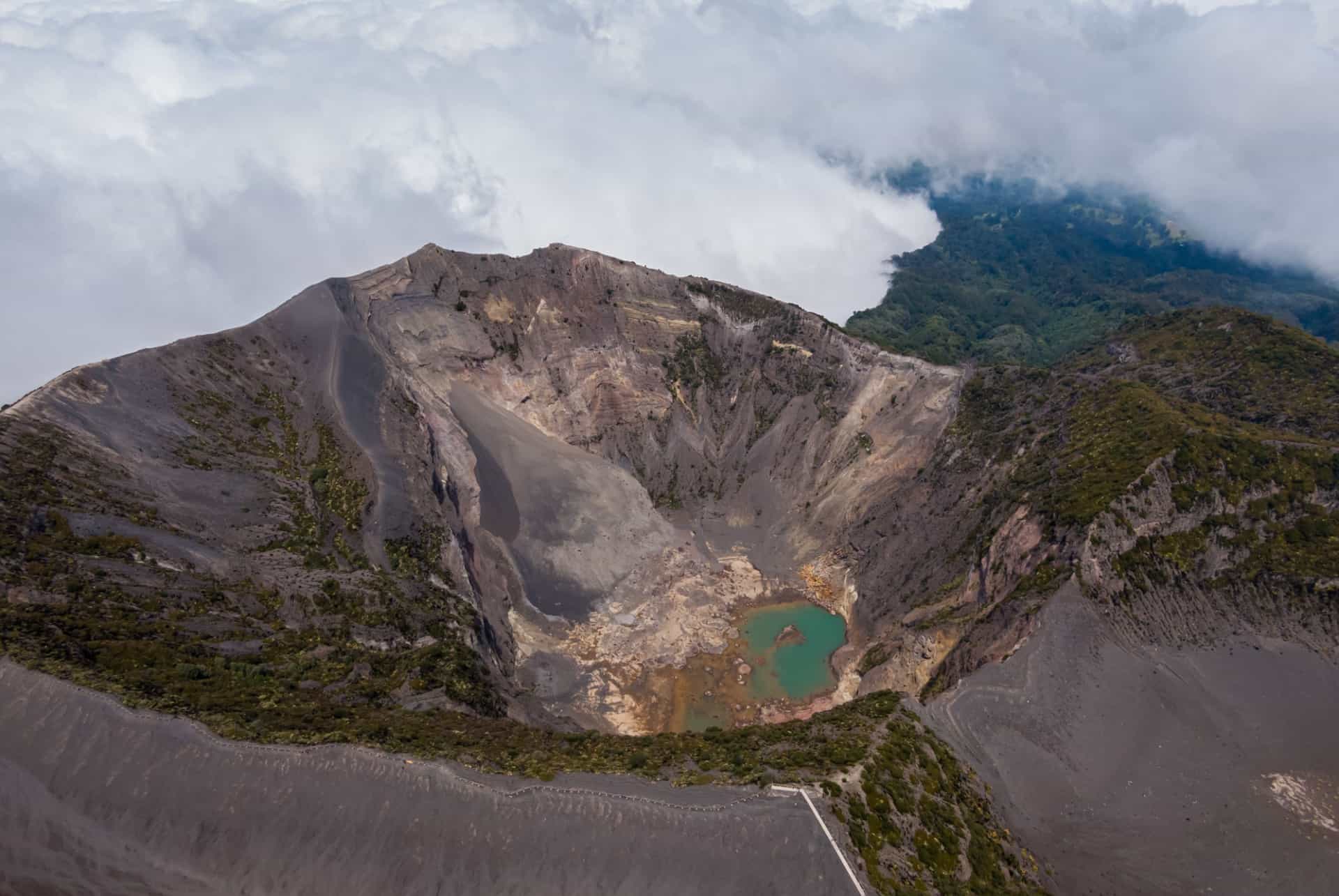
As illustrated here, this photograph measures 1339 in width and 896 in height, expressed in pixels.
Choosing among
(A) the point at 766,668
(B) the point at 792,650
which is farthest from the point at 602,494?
(A) the point at 766,668

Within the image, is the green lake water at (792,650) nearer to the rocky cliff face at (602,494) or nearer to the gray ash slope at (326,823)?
the rocky cliff face at (602,494)

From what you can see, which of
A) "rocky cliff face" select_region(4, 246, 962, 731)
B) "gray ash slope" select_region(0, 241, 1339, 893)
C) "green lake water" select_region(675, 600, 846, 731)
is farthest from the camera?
"green lake water" select_region(675, 600, 846, 731)

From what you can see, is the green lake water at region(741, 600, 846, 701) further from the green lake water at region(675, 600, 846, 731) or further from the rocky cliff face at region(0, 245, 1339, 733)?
the rocky cliff face at region(0, 245, 1339, 733)

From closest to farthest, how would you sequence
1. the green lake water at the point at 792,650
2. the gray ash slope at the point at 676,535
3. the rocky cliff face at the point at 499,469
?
the gray ash slope at the point at 676,535, the rocky cliff face at the point at 499,469, the green lake water at the point at 792,650

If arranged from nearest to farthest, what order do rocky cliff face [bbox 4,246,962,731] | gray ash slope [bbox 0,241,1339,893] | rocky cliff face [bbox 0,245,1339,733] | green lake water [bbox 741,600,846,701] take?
gray ash slope [bbox 0,241,1339,893] → rocky cliff face [bbox 0,245,1339,733] → rocky cliff face [bbox 4,246,962,731] → green lake water [bbox 741,600,846,701]

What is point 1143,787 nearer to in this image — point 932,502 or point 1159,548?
point 1159,548

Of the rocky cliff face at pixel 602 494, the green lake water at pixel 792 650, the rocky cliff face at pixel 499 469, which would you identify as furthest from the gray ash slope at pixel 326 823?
the green lake water at pixel 792 650

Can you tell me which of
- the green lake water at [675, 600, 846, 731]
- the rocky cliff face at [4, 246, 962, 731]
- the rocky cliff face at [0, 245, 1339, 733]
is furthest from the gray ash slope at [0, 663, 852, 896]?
the green lake water at [675, 600, 846, 731]

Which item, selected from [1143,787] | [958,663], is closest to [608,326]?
[958,663]
